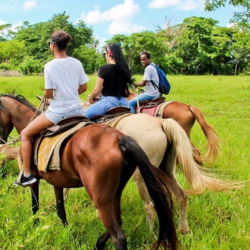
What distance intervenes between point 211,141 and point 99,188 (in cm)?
322

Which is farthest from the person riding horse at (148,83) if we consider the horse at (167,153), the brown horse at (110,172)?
the brown horse at (110,172)

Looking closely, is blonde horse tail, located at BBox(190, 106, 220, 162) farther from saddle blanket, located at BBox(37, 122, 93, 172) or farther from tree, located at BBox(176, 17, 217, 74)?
tree, located at BBox(176, 17, 217, 74)

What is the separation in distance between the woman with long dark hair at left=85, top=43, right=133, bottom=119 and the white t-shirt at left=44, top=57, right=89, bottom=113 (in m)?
0.96

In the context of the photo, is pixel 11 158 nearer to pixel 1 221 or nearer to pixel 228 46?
pixel 1 221

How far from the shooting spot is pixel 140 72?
49094 millimetres

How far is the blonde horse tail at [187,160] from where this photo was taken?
11.9 ft

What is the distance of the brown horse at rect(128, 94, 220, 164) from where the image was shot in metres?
5.46

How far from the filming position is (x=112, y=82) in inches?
181

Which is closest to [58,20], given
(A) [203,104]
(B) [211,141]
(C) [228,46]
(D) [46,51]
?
(D) [46,51]

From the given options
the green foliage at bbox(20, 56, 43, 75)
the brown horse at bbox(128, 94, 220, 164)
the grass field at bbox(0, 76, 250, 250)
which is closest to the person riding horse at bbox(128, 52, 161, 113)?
the brown horse at bbox(128, 94, 220, 164)

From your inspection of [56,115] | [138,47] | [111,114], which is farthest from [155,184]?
[138,47]

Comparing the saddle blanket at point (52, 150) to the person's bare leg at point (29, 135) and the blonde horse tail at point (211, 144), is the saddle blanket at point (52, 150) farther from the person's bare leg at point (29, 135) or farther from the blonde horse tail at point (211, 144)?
the blonde horse tail at point (211, 144)

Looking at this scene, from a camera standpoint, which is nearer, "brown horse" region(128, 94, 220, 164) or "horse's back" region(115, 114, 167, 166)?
"horse's back" region(115, 114, 167, 166)

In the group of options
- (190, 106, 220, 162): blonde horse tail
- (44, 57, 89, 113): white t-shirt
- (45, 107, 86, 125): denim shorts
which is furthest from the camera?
(190, 106, 220, 162): blonde horse tail
